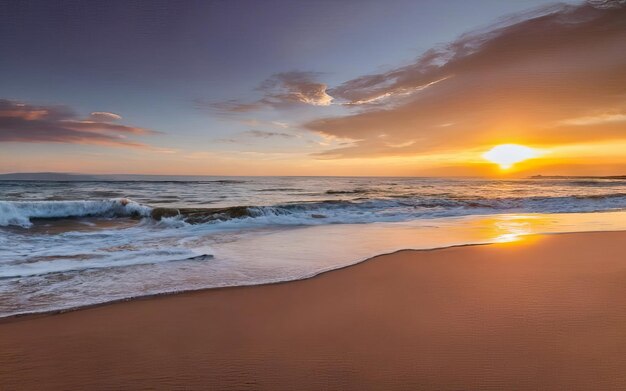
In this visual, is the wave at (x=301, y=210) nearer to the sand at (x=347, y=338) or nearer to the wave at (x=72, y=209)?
the wave at (x=72, y=209)

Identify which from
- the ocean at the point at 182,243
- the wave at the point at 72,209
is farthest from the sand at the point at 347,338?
the wave at the point at 72,209

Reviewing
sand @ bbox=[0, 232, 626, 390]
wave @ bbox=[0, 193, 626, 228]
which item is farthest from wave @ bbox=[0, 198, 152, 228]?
sand @ bbox=[0, 232, 626, 390]

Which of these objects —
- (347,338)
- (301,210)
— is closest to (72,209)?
(301,210)

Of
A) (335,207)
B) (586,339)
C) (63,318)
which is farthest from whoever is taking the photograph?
(335,207)

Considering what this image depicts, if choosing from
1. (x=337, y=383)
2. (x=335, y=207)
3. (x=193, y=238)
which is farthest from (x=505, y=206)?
(x=337, y=383)

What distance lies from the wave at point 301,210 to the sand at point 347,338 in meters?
7.39

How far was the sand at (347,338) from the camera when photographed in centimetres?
227

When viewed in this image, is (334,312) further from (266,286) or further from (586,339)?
(586,339)

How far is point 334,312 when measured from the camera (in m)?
3.39

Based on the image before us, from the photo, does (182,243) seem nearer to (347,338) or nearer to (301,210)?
(347,338)

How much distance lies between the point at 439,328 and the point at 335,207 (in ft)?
38.8

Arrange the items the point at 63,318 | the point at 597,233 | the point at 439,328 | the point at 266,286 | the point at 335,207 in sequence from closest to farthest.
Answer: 1. the point at 439,328
2. the point at 63,318
3. the point at 266,286
4. the point at 597,233
5. the point at 335,207

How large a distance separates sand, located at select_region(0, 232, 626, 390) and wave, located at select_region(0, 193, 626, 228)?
7393mm

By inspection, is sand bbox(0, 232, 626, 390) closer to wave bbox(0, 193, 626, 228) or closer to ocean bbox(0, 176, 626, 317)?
ocean bbox(0, 176, 626, 317)
